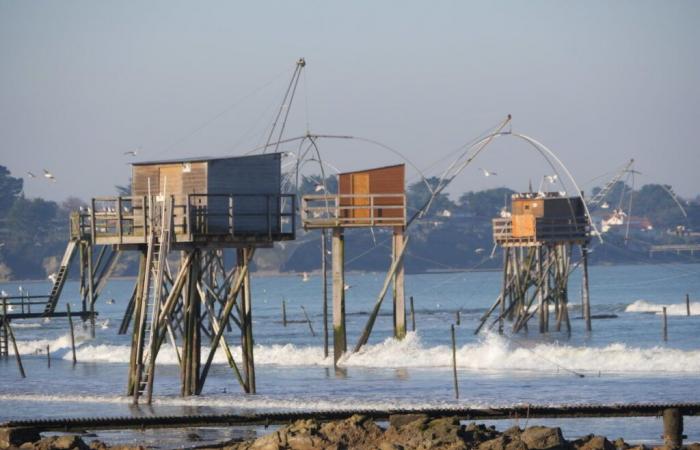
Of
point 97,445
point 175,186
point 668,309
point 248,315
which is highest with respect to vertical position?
point 175,186

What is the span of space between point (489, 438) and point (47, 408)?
48.0 feet

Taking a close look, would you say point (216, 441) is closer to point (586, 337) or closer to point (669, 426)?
point (669, 426)

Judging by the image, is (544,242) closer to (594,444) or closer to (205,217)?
(205,217)

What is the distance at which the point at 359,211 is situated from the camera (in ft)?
170

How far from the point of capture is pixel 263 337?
7381cm

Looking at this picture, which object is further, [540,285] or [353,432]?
[540,285]

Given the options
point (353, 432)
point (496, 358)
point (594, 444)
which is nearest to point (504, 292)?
point (496, 358)

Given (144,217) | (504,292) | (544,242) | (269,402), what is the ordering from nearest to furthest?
(144,217) → (269,402) → (544,242) → (504,292)

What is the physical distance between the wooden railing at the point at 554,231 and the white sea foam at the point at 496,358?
14.9 meters

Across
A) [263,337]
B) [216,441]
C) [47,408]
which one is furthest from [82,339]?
[216,441]

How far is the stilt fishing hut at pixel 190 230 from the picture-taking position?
37.7 m

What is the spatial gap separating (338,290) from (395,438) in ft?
73.2

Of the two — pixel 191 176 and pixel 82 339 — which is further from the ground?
pixel 191 176

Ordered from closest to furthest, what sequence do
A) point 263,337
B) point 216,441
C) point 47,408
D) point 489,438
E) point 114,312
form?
point 489,438, point 216,441, point 47,408, point 263,337, point 114,312
